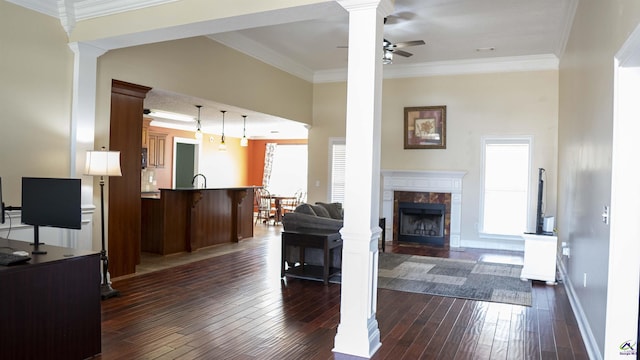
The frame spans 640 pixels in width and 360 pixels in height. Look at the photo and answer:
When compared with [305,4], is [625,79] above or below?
below

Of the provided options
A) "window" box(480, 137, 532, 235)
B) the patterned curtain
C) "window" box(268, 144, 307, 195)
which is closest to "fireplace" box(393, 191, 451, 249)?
"window" box(480, 137, 532, 235)

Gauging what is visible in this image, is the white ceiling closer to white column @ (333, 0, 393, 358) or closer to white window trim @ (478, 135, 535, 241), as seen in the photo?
white column @ (333, 0, 393, 358)

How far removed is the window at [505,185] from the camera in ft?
27.1

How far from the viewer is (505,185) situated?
8.40 m

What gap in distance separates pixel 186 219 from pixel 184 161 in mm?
5680

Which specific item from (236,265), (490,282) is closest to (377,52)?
(490,282)

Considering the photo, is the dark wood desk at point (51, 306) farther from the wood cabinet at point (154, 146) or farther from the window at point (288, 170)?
the window at point (288, 170)

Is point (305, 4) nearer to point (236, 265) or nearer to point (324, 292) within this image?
point (324, 292)

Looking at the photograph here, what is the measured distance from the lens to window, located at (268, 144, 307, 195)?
47.5 feet

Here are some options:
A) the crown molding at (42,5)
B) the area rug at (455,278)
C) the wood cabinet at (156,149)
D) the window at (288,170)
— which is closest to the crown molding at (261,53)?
the crown molding at (42,5)

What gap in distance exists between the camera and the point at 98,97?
5043 millimetres

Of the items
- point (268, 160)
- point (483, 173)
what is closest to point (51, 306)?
point (483, 173)

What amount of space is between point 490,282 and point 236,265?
11.8 feet

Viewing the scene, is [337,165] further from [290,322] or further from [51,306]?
[51,306]
